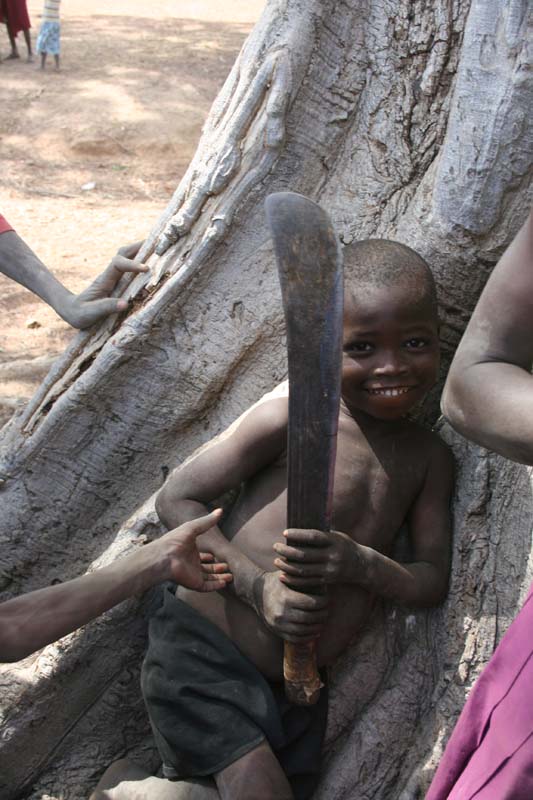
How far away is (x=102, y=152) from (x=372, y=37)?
5830mm

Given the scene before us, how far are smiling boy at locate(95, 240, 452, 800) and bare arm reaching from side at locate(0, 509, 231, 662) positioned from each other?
17 cm

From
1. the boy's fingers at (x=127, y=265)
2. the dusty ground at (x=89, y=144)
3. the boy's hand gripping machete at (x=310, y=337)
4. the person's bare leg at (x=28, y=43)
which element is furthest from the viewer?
the person's bare leg at (x=28, y=43)

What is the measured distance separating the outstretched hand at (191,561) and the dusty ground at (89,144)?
1868 millimetres

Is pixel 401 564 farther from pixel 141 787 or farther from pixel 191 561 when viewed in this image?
pixel 141 787

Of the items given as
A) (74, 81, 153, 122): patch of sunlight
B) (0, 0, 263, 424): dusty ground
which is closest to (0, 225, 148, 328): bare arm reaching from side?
(0, 0, 263, 424): dusty ground

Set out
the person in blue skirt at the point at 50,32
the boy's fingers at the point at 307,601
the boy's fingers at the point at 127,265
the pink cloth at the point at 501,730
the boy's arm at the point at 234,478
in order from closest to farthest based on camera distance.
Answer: the pink cloth at the point at 501,730, the boy's fingers at the point at 307,601, the boy's arm at the point at 234,478, the boy's fingers at the point at 127,265, the person in blue skirt at the point at 50,32

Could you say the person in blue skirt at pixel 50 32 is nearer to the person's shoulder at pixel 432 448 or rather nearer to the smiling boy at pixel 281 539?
the smiling boy at pixel 281 539

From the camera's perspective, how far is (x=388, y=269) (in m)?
2.06

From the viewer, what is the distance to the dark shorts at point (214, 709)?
84.4 inches

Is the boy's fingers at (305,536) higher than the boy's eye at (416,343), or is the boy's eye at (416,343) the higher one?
the boy's eye at (416,343)

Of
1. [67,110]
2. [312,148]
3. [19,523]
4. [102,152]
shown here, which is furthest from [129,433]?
[67,110]

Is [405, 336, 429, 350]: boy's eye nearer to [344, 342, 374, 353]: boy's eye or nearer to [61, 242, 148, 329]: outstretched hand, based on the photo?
[344, 342, 374, 353]: boy's eye

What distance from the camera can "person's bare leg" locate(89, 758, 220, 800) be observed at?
2.18 metres

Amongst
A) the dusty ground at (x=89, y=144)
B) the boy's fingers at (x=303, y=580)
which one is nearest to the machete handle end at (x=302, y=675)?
the boy's fingers at (x=303, y=580)
